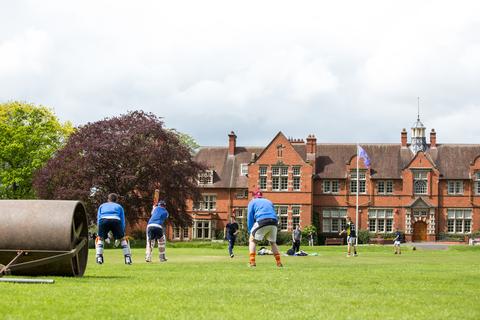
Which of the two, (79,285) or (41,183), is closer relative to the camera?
(79,285)

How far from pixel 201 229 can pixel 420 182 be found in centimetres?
2194

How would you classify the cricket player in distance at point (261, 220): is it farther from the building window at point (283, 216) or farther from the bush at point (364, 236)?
the building window at point (283, 216)

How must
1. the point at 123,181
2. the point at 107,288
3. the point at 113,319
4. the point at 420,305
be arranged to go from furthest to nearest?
the point at 123,181 → the point at 107,288 → the point at 420,305 → the point at 113,319

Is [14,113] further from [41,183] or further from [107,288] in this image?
[107,288]

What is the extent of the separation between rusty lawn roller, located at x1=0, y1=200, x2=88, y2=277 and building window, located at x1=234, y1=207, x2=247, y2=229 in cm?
6445

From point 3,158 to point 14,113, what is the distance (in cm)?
453

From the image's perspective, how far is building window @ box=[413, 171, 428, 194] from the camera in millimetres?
80250

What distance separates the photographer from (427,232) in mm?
80312

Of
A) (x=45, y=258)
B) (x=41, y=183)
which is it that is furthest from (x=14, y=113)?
(x=45, y=258)

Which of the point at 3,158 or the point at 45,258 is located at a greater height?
the point at 3,158

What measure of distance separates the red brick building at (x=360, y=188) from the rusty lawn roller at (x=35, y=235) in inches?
2523

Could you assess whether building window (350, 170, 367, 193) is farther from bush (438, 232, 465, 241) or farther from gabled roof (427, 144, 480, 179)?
bush (438, 232, 465, 241)

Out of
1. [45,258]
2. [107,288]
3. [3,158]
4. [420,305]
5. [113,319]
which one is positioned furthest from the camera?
[3,158]

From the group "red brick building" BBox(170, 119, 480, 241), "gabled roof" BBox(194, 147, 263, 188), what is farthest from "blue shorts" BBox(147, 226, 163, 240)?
"gabled roof" BBox(194, 147, 263, 188)
